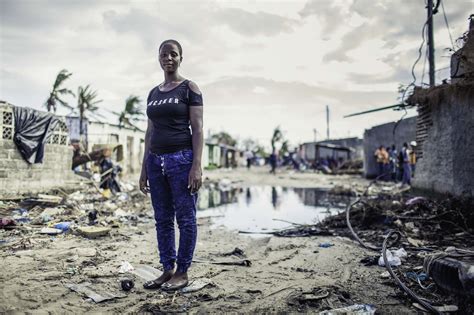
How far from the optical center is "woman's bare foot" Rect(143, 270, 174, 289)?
102 inches

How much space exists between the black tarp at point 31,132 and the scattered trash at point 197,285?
26.0 ft

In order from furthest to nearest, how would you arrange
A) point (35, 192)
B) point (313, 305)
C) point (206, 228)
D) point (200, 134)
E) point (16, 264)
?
point (35, 192) < point (206, 228) < point (16, 264) < point (200, 134) < point (313, 305)

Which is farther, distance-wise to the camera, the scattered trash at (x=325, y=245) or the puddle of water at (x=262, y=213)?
the puddle of water at (x=262, y=213)

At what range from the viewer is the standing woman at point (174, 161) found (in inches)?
101

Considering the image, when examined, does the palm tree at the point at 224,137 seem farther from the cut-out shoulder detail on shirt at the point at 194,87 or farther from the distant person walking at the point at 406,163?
the cut-out shoulder detail on shirt at the point at 194,87

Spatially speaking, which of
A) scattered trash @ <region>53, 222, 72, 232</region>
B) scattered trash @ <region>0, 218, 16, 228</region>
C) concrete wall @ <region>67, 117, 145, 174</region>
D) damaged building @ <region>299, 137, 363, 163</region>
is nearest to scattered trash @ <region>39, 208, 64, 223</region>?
scattered trash @ <region>0, 218, 16, 228</region>

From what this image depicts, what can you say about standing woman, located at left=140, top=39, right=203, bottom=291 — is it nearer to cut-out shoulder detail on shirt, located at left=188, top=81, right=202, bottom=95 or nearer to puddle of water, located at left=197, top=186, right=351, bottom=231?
cut-out shoulder detail on shirt, located at left=188, top=81, right=202, bottom=95

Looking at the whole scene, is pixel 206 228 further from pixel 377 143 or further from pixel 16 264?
pixel 377 143

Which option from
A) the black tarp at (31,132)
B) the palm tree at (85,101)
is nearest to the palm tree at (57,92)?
the palm tree at (85,101)

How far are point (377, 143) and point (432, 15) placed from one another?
10.2 metres

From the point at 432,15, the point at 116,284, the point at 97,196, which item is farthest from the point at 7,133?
the point at 432,15

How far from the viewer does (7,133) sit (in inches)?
323

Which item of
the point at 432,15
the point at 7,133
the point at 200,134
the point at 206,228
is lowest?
the point at 206,228

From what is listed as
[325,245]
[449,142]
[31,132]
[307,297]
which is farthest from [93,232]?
[449,142]
